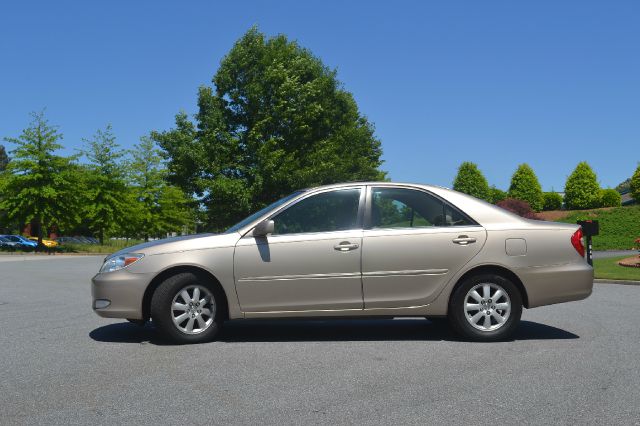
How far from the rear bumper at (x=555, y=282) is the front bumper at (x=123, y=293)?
3.92 metres

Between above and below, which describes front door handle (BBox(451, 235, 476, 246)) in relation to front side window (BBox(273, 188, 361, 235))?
below

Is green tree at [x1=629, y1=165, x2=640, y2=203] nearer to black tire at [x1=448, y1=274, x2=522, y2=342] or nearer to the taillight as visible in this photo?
the taillight

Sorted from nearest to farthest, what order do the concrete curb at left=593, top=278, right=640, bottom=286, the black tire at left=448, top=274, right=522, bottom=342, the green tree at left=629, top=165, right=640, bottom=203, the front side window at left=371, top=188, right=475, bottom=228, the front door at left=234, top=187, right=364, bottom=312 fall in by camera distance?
the front door at left=234, top=187, right=364, bottom=312 < the black tire at left=448, top=274, right=522, bottom=342 < the front side window at left=371, top=188, right=475, bottom=228 < the concrete curb at left=593, top=278, right=640, bottom=286 < the green tree at left=629, top=165, right=640, bottom=203

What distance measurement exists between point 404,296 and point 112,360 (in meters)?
2.94

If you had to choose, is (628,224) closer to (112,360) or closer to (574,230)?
(574,230)

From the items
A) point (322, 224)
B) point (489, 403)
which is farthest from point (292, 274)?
point (489, 403)

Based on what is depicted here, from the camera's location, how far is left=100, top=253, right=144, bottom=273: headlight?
6777mm

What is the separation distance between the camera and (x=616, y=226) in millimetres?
47531

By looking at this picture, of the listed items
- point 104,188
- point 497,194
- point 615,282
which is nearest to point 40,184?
point 104,188

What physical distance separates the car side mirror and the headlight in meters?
1.21

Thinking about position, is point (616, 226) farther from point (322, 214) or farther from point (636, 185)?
point (322, 214)

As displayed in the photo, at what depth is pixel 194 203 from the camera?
129 feet

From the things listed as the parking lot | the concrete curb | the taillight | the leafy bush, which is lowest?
the parking lot

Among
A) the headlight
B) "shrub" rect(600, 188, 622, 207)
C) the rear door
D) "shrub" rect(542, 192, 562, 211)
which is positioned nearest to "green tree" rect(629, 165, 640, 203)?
"shrub" rect(600, 188, 622, 207)
